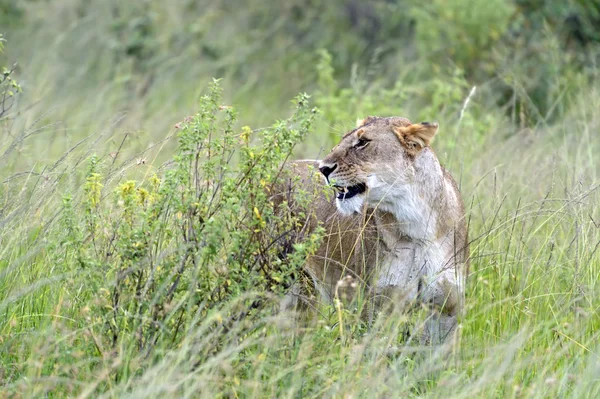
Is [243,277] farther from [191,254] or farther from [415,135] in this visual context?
[415,135]

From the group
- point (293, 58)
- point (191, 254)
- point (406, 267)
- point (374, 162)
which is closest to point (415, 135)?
point (374, 162)

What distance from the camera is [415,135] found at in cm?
500

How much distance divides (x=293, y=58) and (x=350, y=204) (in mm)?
8169

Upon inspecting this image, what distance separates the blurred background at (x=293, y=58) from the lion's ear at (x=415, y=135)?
279cm

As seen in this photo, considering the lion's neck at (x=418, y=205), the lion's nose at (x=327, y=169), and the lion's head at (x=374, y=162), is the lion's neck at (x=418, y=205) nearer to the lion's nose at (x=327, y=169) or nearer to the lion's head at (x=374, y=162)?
the lion's head at (x=374, y=162)

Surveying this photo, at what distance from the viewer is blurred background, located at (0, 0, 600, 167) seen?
8859mm

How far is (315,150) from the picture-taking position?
27.3 feet

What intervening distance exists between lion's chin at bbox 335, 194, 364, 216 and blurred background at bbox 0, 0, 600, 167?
3005mm

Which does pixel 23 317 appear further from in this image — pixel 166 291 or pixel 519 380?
pixel 519 380

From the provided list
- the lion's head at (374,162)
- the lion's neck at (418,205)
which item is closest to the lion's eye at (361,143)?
the lion's head at (374,162)

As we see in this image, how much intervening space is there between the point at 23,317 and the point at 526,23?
7917 millimetres

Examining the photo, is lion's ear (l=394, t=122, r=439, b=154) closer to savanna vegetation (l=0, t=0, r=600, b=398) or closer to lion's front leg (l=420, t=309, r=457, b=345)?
savanna vegetation (l=0, t=0, r=600, b=398)

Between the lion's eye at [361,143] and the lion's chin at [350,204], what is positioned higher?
the lion's eye at [361,143]

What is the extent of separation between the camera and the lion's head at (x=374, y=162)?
4.90 meters
